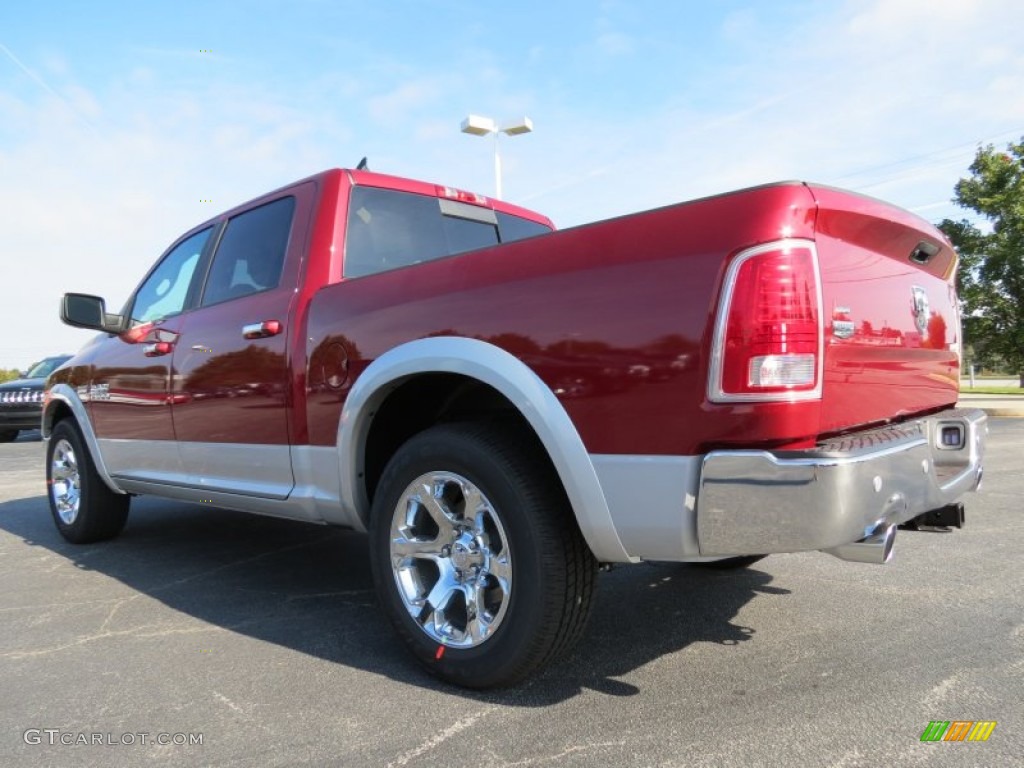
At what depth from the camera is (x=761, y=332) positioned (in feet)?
6.29

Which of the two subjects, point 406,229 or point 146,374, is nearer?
point 406,229

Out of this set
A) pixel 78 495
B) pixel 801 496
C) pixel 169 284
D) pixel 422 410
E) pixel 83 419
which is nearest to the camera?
pixel 801 496

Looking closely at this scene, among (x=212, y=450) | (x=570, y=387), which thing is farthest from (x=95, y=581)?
(x=570, y=387)

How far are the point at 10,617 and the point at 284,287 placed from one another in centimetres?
207

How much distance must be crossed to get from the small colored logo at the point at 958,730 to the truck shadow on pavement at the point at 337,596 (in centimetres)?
82

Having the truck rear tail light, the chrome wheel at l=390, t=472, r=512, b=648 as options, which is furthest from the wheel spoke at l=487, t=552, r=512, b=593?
the truck rear tail light

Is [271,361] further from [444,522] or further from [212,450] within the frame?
[444,522]

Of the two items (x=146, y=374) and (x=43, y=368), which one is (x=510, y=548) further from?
(x=43, y=368)

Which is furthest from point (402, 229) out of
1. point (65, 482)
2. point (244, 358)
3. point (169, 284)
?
point (65, 482)

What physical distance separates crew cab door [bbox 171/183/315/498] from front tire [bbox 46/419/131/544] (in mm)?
1430

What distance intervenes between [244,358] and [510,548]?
1.76 metres

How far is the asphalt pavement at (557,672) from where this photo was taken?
211cm

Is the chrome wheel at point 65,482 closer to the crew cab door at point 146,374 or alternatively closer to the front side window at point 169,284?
the crew cab door at point 146,374

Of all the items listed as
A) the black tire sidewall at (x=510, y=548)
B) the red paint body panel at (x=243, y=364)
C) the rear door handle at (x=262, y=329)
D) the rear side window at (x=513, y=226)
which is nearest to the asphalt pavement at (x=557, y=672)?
the black tire sidewall at (x=510, y=548)
